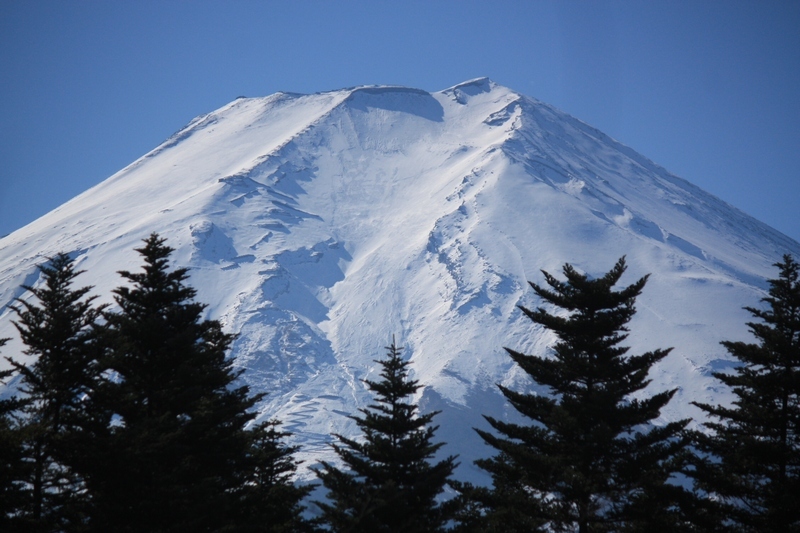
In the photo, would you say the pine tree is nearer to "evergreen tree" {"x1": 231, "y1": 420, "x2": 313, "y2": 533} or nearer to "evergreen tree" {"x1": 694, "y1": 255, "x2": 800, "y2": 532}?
"evergreen tree" {"x1": 231, "y1": 420, "x2": 313, "y2": 533}

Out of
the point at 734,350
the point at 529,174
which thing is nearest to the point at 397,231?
the point at 529,174

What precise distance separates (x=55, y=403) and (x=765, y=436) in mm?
24872

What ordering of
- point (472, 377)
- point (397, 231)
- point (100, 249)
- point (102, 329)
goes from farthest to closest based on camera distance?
point (397, 231) < point (100, 249) < point (472, 377) < point (102, 329)

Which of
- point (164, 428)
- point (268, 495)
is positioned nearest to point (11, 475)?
point (164, 428)

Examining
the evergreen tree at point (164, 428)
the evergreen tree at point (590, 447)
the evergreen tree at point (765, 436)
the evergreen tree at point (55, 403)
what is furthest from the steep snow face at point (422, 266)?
the evergreen tree at point (55, 403)

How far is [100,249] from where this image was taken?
163 m

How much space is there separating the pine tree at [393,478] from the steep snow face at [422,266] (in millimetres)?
84003

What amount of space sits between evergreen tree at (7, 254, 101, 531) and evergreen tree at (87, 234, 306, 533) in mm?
749

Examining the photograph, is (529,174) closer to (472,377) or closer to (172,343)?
(472,377)

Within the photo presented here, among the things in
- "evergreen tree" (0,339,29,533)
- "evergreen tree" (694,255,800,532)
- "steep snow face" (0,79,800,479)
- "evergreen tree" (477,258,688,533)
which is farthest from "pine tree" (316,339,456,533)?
"steep snow face" (0,79,800,479)

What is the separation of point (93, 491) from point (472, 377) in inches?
4044

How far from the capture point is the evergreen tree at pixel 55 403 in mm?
23766

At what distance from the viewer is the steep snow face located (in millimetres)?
128500

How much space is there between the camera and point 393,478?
2867 cm
